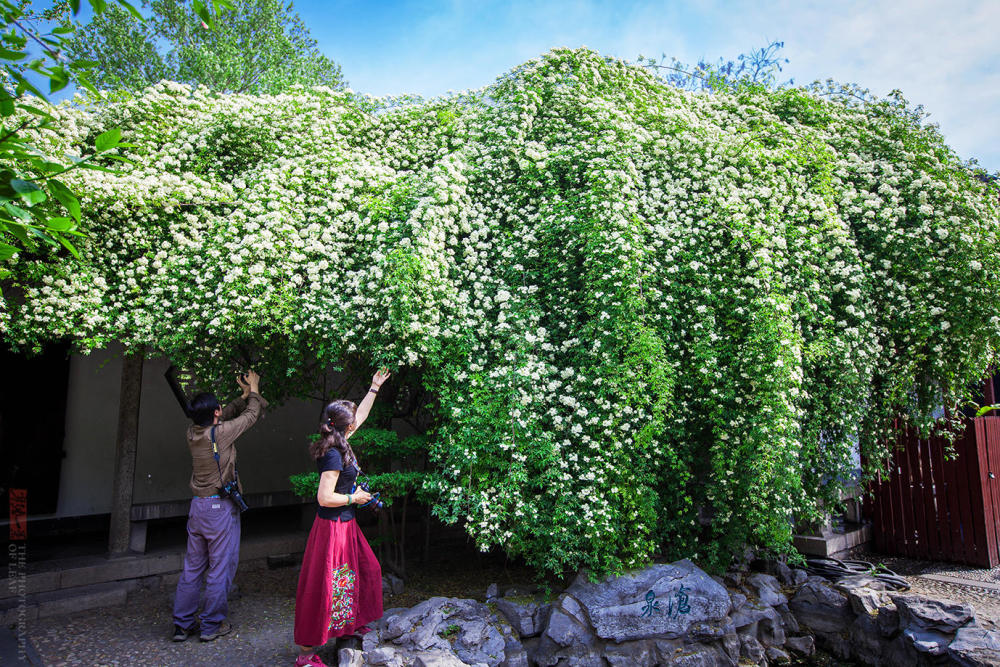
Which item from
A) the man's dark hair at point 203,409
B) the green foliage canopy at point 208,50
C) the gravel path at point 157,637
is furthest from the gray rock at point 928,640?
the green foliage canopy at point 208,50

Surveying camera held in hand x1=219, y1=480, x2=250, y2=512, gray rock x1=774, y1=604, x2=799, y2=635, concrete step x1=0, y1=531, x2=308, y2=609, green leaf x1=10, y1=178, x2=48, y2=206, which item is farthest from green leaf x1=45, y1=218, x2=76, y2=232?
gray rock x1=774, y1=604, x2=799, y2=635

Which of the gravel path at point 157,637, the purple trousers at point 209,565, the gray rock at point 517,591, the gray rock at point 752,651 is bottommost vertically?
the gray rock at point 752,651

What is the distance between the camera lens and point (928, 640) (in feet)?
17.2

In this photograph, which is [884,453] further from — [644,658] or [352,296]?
[352,296]

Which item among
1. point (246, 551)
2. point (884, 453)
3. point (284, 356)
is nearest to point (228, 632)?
point (246, 551)

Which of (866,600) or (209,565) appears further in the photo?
(866,600)

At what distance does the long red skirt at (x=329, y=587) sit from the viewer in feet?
14.0

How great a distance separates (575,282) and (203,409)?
136 inches

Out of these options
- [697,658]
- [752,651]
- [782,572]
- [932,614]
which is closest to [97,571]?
[697,658]

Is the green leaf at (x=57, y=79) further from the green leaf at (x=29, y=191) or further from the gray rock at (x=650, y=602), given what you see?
the gray rock at (x=650, y=602)

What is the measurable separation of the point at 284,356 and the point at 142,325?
124 centimetres

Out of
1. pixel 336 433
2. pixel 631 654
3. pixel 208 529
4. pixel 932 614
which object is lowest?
pixel 631 654

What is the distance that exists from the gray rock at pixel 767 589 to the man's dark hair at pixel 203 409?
537 centimetres

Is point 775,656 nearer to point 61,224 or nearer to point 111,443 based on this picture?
point 61,224
